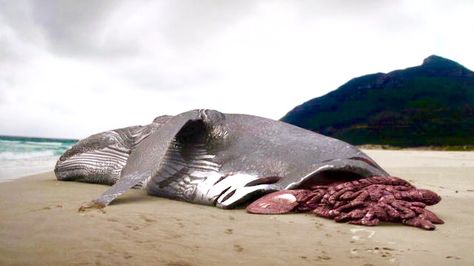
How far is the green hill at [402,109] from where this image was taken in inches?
1881

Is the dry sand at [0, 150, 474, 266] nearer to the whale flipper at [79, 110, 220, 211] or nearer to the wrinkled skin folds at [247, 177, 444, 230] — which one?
the wrinkled skin folds at [247, 177, 444, 230]

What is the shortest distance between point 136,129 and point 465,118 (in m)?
53.0

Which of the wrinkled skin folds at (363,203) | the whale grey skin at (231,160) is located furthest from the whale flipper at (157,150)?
the wrinkled skin folds at (363,203)

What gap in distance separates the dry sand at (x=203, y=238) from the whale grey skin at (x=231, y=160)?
42 cm

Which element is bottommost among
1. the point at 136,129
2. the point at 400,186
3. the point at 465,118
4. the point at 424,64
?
the point at 400,186

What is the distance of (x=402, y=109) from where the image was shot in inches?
2283

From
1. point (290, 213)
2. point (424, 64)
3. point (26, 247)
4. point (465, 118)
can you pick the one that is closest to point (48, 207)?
point (26, 247)

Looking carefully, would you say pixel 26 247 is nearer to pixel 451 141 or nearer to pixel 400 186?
pixel 400 186

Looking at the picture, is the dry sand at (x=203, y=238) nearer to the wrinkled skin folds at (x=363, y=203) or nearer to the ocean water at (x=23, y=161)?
the wrinkled skin folds at (x=363, y=203)

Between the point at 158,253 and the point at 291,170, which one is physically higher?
the point at 291,170

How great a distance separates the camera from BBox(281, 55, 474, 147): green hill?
47781 mm

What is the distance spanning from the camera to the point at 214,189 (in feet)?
15.6

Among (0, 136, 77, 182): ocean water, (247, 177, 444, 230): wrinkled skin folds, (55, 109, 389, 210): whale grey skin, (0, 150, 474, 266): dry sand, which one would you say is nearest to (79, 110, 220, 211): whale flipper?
(55, 109, 389, 210): whale grey skin

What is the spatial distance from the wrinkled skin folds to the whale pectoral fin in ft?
4.33
